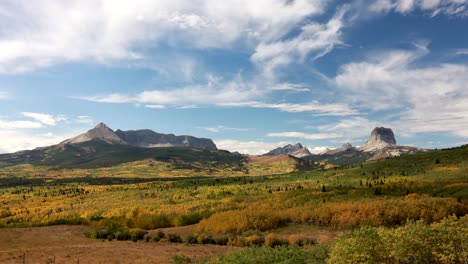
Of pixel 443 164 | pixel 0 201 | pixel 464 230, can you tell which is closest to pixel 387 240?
pixel 464 230

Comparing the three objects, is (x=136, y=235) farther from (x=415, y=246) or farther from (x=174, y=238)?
(x=415, y=246)

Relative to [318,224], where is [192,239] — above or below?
below

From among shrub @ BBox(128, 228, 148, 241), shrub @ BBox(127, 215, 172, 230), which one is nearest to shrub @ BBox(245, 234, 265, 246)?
shrub @ BBox(128, 228, 148, 241)

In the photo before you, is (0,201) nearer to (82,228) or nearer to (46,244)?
(82,228)

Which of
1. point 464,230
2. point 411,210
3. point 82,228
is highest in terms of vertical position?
point 464,230

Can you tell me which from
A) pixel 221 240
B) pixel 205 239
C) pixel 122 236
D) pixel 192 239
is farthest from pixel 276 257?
pixel 122 236

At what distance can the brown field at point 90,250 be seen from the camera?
23828 mm

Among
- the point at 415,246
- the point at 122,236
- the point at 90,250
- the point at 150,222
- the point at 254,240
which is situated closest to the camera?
the point at 415,246

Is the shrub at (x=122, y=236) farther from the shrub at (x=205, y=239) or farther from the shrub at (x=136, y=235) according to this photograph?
the shrub at (x=205, y=239)

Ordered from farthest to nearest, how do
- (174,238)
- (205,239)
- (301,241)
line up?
(174,238) < (205,239) < (301,241)

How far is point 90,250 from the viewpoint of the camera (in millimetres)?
26484

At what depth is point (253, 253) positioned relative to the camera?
1889cm

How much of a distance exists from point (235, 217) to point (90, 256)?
45.0 ft

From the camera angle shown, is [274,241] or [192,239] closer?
[274,241]
